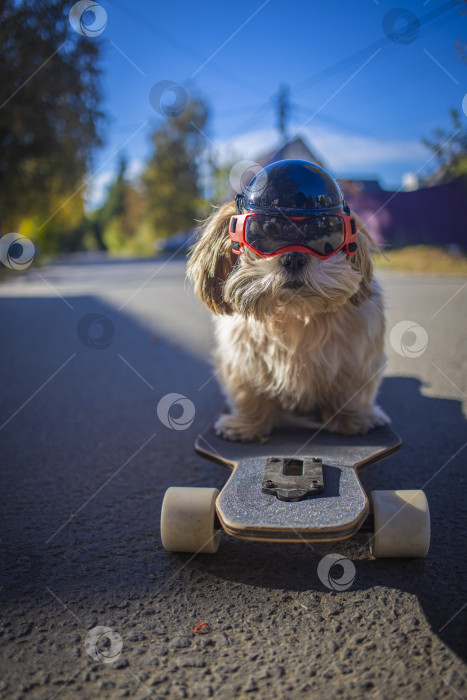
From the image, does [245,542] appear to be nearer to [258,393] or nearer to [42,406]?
[258,393]

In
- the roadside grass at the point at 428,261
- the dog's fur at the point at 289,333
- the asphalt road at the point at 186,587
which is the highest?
the roadside grass at the point at 428,261

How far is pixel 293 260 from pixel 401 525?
99cm

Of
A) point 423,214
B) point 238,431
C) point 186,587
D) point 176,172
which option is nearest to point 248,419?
point 238,431

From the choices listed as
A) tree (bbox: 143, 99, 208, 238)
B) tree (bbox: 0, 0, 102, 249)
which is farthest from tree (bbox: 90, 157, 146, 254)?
tree (bbox: 0, 0, 102, 249)

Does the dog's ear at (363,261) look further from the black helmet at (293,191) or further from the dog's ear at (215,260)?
the dog's ear at (215,260)

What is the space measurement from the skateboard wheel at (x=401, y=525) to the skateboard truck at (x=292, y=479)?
216mm

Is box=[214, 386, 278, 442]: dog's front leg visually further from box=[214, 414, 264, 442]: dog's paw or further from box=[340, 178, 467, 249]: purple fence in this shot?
box=[340, 178, 467, 249]: purple fence

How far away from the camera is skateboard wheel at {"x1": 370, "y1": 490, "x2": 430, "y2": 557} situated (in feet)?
5.89

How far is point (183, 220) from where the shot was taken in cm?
4553

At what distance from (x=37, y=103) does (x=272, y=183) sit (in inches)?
568

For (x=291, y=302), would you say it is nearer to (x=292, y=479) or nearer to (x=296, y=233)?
(x=296, y=233)

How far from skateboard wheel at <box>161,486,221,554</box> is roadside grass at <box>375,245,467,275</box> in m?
12.8

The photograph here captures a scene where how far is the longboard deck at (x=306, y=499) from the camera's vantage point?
1.65 metres

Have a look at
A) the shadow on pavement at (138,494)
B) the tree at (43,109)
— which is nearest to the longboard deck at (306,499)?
the shadow on pavement at (138,494)
